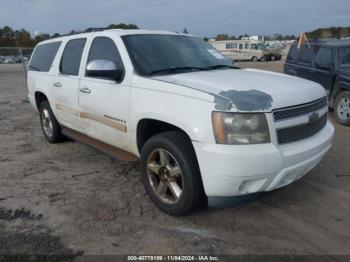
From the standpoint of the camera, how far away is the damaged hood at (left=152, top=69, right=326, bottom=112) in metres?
3.12

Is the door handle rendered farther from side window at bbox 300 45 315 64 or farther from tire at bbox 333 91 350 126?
side window at bbox 300 45 315 64

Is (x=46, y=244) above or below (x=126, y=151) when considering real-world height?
below

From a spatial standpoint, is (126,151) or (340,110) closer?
(126,151)

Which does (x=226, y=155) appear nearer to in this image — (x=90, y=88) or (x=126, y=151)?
(x=126, y=151)

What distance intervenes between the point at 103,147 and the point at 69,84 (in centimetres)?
112

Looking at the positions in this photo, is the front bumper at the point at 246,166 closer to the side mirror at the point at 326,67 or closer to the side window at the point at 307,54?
the side mirror at the point at 326,67

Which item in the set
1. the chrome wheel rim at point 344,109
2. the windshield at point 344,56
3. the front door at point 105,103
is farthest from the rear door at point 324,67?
the front door at point 105,103

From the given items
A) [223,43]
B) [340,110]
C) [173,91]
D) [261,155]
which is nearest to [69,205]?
[173,91]

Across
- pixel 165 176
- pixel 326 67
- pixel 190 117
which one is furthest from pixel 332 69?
pixel 190 117

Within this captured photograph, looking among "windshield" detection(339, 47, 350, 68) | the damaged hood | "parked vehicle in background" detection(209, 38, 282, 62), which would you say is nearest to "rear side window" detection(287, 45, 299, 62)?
"windshield" detection(339, 47, 350, 68)

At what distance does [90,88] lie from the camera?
4.61m

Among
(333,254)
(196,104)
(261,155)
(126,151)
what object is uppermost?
(196,104)

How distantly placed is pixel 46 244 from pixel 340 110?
6818mm

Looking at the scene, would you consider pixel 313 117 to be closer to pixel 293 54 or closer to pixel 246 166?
pixel 246 166
